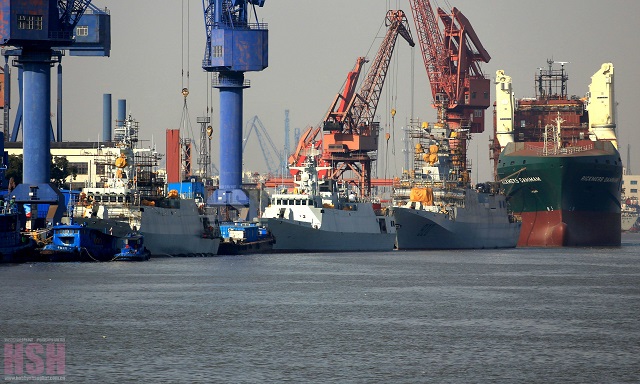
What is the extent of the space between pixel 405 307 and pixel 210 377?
25275 millimetres

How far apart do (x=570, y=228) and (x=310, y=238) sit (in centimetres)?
4222

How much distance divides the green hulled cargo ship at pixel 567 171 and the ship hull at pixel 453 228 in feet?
16.0

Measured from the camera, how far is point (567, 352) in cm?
5216

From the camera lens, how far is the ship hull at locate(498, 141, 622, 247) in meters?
153

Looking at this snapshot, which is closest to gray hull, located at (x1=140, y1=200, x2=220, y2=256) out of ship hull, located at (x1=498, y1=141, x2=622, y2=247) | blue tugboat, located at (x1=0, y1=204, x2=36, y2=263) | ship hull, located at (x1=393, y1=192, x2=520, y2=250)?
blue tugboat, located at (x1=0, y1=204, x2=36, y2=263)

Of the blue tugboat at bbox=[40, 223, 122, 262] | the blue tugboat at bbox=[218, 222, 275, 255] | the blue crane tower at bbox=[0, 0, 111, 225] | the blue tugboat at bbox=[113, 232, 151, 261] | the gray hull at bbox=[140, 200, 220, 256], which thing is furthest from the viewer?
the blue tugboat at bbox=[218, 222, 275, 255]

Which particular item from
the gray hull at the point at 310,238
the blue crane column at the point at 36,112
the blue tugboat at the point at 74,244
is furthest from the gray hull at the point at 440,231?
the blue tugboat at the point at 74,244

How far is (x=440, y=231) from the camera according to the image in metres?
145

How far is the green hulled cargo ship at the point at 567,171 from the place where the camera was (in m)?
154

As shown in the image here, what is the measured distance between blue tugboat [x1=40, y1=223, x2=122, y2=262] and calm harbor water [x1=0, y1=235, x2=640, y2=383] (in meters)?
2.23

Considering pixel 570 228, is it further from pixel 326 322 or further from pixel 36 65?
pixel 326 322

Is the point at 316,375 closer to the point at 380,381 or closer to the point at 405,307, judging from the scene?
the point at 380,381

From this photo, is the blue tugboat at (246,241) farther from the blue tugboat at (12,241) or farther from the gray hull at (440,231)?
the blue tugboat at (12,241)

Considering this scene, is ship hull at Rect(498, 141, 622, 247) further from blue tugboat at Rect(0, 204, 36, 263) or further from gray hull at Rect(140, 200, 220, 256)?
blue tugboat at Rect(0, 204, 36, 263)
